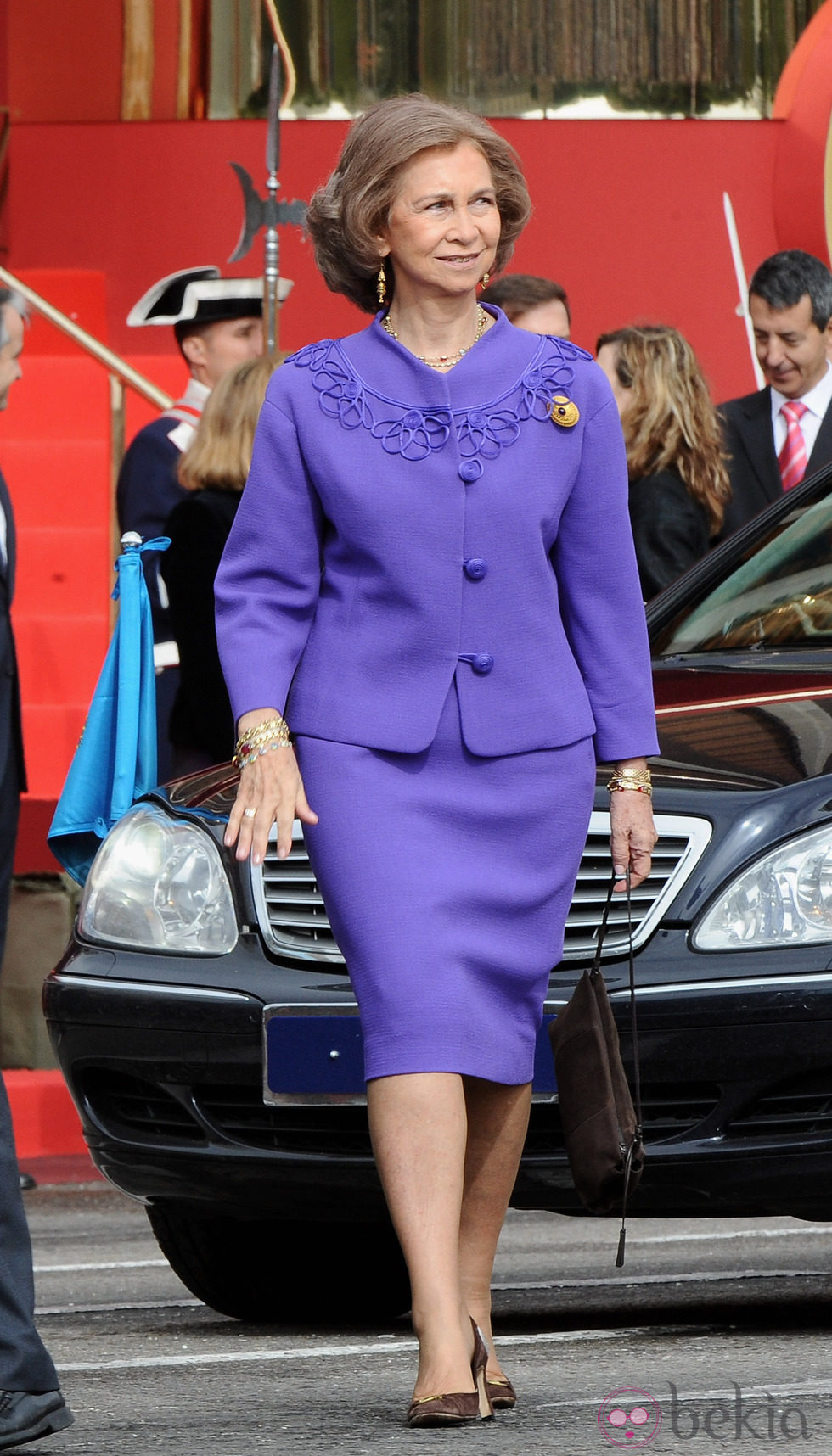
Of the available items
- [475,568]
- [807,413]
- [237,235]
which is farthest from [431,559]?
[237,235]

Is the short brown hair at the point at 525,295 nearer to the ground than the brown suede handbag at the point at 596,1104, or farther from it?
farther from it

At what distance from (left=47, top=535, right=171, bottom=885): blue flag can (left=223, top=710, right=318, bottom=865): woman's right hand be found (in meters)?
2.06

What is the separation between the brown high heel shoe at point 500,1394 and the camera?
401 cm

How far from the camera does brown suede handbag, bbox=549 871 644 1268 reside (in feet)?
13.4

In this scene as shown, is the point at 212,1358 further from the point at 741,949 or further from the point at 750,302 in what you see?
the point at 750,302

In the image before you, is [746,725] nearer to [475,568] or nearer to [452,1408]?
[475,568]

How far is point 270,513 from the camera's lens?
4.08 metres

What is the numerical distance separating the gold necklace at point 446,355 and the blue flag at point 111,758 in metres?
2.07

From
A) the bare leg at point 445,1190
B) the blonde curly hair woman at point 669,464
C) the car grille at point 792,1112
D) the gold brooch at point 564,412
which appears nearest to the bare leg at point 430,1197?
the bare leg at point 445,1190

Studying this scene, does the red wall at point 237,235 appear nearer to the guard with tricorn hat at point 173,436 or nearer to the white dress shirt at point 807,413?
the guard with tricorn hat at point 173,436

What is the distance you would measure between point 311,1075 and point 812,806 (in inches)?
37.2

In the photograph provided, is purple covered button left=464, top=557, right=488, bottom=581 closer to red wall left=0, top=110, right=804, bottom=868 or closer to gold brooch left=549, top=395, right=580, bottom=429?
gold brooch left=549, top=395, right=580, bottom=429

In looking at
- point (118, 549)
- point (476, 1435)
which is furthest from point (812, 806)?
point (118, 549)

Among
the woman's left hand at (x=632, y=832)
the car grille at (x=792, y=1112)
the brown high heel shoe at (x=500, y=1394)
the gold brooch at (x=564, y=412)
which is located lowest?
the brown high heel shoe at (x=500, y=1394)
